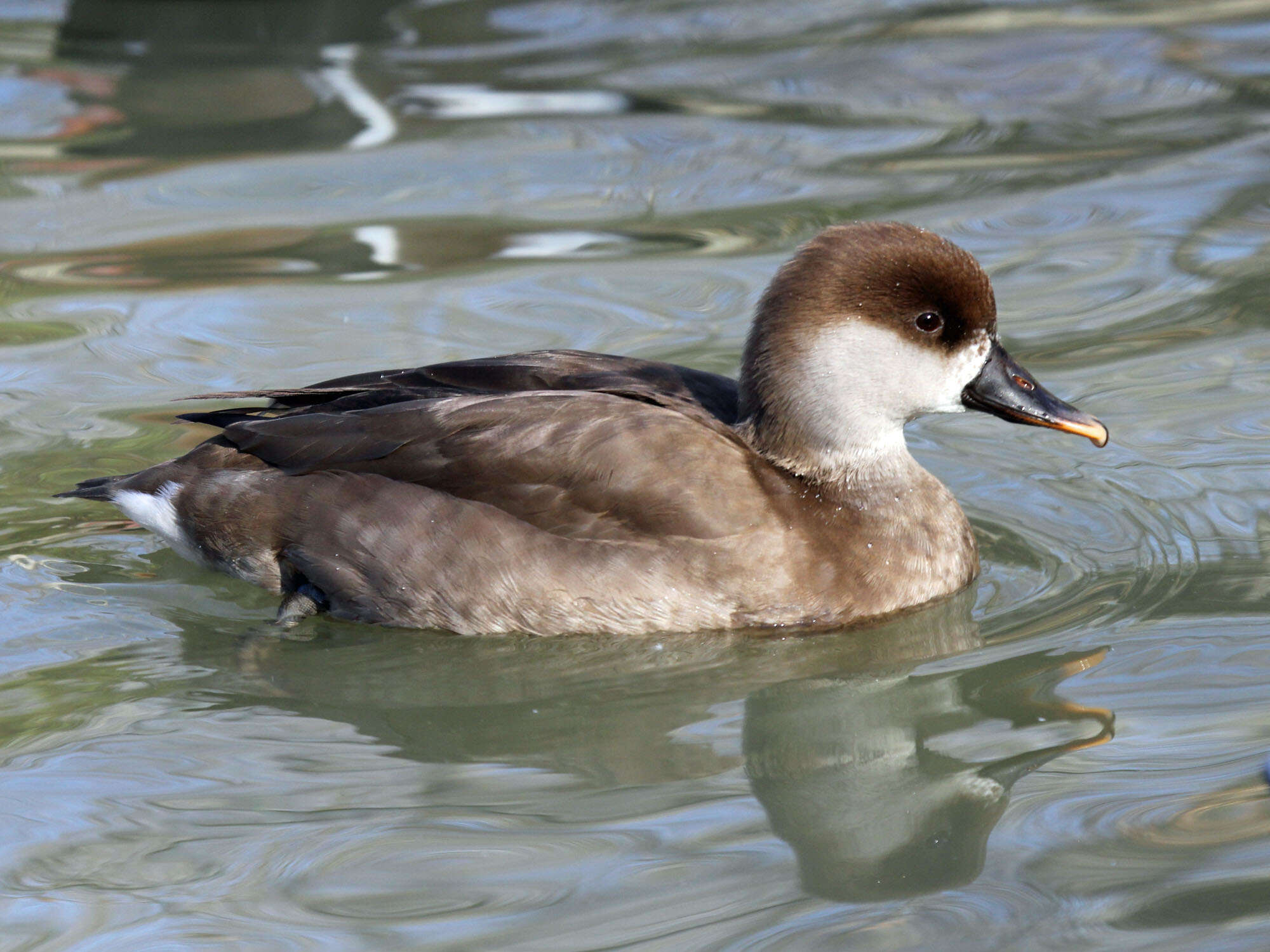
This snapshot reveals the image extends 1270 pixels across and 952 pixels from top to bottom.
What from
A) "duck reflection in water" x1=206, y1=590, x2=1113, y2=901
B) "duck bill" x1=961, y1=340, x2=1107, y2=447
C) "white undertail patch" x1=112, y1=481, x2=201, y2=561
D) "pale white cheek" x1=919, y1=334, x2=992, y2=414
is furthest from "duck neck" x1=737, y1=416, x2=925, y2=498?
"white undertail patch" x1=112, y1=481, x2=201, y2=561

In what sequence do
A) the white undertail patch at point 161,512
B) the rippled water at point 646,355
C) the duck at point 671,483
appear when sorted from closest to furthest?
the rippled water at point 646,355 → the duck at point 671,483 → the white undertail patch at point 161,512

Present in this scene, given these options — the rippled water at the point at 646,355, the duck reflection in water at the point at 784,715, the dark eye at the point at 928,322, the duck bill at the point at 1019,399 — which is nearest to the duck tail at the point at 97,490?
the rippled water at the point at 646,355

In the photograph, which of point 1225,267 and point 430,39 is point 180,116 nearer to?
point 430,39

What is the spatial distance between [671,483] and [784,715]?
30.8 inches

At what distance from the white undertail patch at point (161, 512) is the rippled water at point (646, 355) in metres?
0.13

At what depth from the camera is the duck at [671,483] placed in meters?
4.96

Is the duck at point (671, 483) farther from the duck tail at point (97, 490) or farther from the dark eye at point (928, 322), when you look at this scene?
the duck tail at point (97, 490)

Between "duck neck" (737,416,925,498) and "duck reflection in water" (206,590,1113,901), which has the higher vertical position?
"duck neck" (737,416,925,498)

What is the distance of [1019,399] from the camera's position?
17.0 feet

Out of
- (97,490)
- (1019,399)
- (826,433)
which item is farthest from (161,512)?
(1019,399)

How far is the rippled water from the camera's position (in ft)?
12.4

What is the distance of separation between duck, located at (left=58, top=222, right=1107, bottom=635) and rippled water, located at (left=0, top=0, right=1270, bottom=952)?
14 cm

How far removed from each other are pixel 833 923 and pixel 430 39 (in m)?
8.55

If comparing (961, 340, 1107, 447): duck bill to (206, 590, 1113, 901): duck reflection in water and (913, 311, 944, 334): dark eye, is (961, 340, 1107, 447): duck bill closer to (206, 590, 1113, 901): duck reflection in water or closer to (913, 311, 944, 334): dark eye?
(913, 311, 944, 334): dark eye
